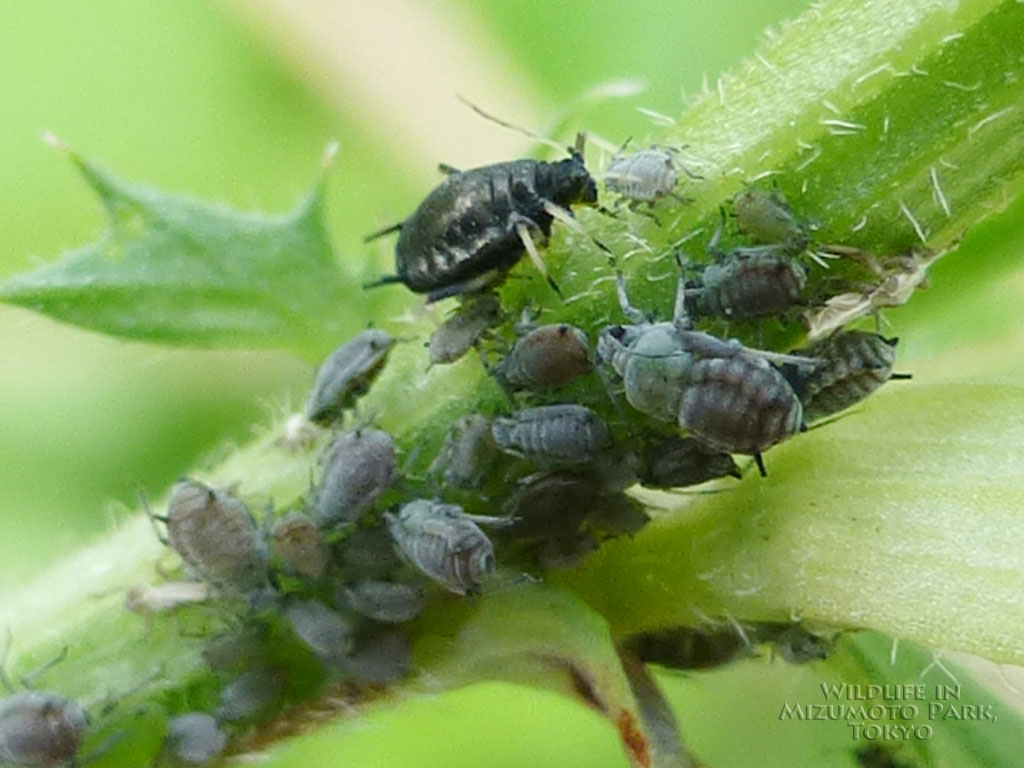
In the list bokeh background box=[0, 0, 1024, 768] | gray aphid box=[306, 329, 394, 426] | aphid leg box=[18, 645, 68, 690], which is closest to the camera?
gray aphid box=[306, 329, 394, 426]

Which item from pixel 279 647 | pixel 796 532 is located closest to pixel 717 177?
pixel 796 532

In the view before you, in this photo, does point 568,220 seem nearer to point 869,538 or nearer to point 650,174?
point 650,174

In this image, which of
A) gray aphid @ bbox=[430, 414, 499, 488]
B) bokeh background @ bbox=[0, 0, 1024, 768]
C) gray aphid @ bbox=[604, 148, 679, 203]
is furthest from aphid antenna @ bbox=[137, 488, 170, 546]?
bokeh background @ bbox=[0, 0, 1024, 768]

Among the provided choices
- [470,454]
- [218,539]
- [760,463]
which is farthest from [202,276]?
[760,463]

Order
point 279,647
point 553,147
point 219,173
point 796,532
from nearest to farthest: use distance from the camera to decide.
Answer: point 796,532
point 279,647
point 553,147
point 219,173

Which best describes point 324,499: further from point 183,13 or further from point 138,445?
point 183,13

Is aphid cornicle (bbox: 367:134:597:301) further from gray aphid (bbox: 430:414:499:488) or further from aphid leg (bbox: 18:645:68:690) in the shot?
aphid leg (bbox: 18:645:68:690)
